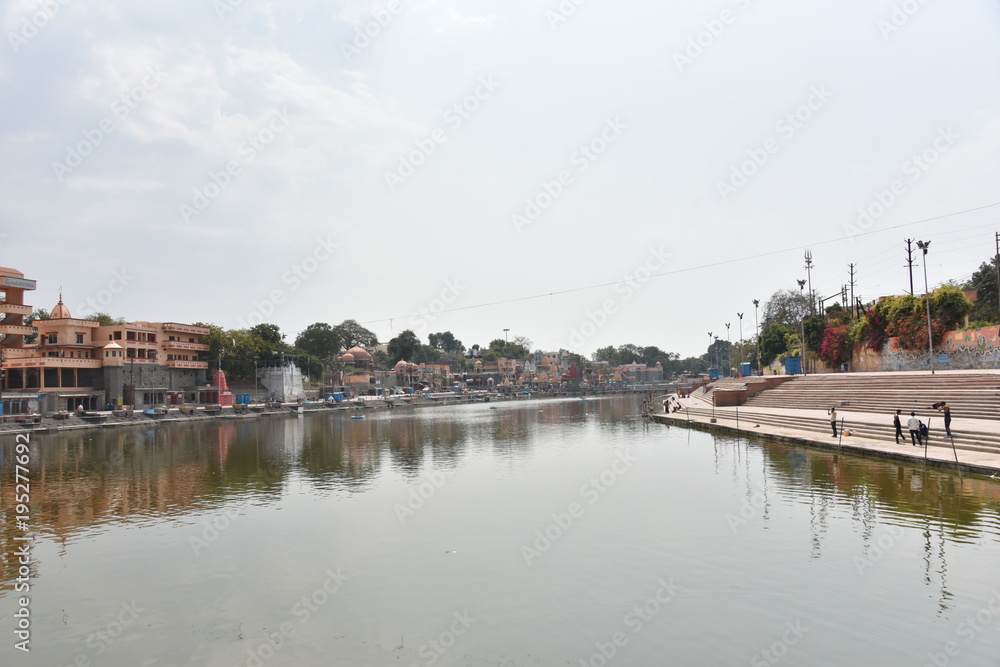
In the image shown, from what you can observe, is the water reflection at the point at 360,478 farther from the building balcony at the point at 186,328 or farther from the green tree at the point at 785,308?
the green tree at the point at 785,308

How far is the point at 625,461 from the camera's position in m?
25.4

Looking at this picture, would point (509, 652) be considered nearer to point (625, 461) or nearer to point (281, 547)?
point (281, 547)

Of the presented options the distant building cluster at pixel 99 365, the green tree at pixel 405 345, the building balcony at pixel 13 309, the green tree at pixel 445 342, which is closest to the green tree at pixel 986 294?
the distant building cluster at pixel 99 365

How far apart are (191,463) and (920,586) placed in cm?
2844

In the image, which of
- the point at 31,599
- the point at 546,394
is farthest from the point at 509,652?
the point at 546,394

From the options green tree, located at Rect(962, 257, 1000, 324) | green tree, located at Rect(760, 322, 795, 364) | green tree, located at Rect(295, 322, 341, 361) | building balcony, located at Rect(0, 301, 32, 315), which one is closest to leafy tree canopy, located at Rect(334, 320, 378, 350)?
green tree, located at Rect(295, 322, 341, 361)

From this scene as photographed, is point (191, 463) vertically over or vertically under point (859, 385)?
under

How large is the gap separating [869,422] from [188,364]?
232 ft

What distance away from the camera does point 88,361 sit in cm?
6147

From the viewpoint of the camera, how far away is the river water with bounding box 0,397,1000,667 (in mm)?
8406

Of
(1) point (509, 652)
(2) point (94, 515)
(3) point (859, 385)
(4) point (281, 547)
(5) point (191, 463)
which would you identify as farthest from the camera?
(3) point (859, 385)

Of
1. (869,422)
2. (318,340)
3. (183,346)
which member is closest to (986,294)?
(869,422)

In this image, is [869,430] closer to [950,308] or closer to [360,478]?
[950,308]

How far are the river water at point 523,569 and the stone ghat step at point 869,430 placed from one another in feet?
8.57
